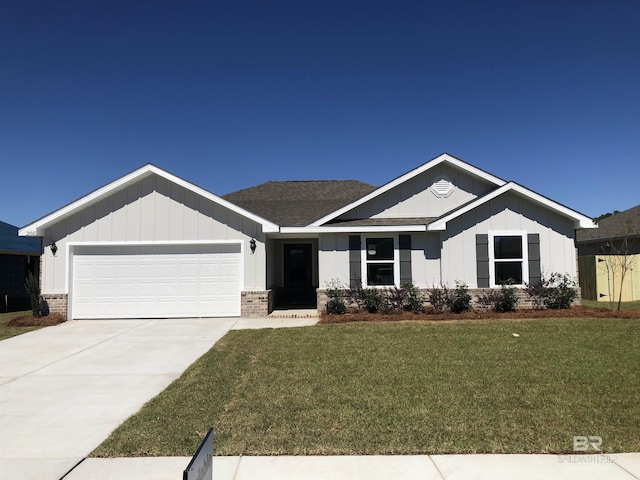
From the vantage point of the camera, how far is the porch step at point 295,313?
13562mm

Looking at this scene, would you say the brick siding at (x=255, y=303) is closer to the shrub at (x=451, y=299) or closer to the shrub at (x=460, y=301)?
the shrub at (x=451, y=299)

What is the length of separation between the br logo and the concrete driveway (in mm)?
4832

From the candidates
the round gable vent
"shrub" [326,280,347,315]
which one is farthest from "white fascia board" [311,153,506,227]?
"shrub" [326,280,347,315]

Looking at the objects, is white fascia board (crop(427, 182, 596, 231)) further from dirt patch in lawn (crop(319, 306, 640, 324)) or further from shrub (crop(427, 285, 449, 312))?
dirt patch in lawn (crop(319, 306, 640, 324))

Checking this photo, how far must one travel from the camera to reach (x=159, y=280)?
13.9m

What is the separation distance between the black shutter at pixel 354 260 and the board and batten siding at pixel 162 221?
2.79 meters

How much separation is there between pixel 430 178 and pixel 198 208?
7.78m

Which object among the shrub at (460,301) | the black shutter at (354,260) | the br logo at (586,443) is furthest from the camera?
the black shutter at (354,260)

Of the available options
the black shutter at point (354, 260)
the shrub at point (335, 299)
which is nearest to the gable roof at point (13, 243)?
the shrub at point (335, 299)

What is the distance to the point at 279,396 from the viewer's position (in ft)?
19.1

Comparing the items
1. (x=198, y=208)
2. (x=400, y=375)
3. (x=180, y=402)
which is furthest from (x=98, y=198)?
(x=400, y=375)

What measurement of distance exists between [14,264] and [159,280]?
33.8 feet

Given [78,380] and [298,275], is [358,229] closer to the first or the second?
[298,275]

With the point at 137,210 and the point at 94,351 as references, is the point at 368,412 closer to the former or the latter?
the point at 94,351
